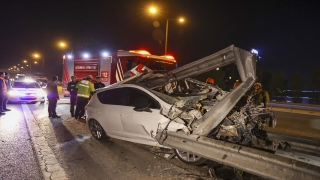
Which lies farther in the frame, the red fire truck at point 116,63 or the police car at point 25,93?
the police car at point 25,93

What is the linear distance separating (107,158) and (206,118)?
225cm

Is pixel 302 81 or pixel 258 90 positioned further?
pixel 302 81

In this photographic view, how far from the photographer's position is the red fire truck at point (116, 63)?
472 inches

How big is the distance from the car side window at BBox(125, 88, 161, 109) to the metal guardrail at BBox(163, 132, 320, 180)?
0.82 m

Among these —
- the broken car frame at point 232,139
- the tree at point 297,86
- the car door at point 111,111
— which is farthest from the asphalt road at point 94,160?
the tree at point 297,86

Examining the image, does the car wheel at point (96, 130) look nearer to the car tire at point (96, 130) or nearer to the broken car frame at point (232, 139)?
the car tire at point (96, 130)

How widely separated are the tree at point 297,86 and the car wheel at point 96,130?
22238mm

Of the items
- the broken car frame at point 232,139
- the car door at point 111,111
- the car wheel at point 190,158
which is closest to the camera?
the broken car frame at point 232,139

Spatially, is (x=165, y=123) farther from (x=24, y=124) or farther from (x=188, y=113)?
(x=24, y=124)

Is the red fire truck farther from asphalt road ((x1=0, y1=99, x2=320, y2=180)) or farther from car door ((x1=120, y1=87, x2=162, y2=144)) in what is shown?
car door ((x1=120, y1=87, x2=162, y2=144))

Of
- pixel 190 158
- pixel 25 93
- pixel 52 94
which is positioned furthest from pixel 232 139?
pixel 25 93

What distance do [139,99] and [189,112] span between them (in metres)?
1.31

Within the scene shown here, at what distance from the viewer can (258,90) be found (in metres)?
7.66

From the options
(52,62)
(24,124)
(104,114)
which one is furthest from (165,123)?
(52,62)
